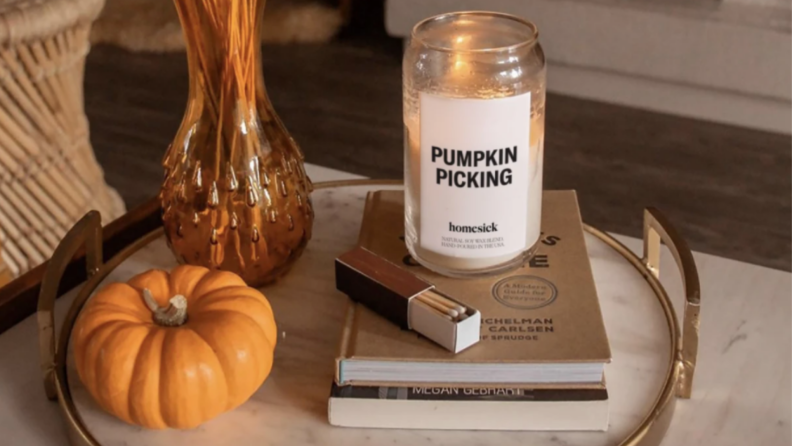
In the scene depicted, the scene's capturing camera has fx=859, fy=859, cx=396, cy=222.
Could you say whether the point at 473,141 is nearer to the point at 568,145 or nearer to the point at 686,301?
the point at 686,301

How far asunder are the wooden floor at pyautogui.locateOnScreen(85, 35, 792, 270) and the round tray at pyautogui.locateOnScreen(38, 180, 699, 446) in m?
0.98

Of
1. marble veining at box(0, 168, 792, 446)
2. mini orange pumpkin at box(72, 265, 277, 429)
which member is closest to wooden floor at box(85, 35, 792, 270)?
marble veining at box(0, 168, 792, 446)

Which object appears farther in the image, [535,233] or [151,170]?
[151,170]

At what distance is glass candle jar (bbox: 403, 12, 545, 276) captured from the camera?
0.65m

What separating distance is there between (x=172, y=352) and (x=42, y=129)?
2.79 ft

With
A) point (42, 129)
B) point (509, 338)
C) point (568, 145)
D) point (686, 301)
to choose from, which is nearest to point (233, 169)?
point (509, 338)

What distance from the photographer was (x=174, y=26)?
2787 millimetres

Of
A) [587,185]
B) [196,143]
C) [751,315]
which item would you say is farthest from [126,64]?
[751,315]

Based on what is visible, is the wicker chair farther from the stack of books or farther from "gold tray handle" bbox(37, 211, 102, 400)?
the stack of books

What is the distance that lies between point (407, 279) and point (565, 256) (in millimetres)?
160

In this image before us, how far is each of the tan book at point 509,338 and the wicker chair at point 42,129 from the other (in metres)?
0.70

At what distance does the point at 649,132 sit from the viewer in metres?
2.16

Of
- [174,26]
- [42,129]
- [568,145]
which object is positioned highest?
[42,129]

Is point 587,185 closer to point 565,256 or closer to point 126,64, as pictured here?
point 565,256
